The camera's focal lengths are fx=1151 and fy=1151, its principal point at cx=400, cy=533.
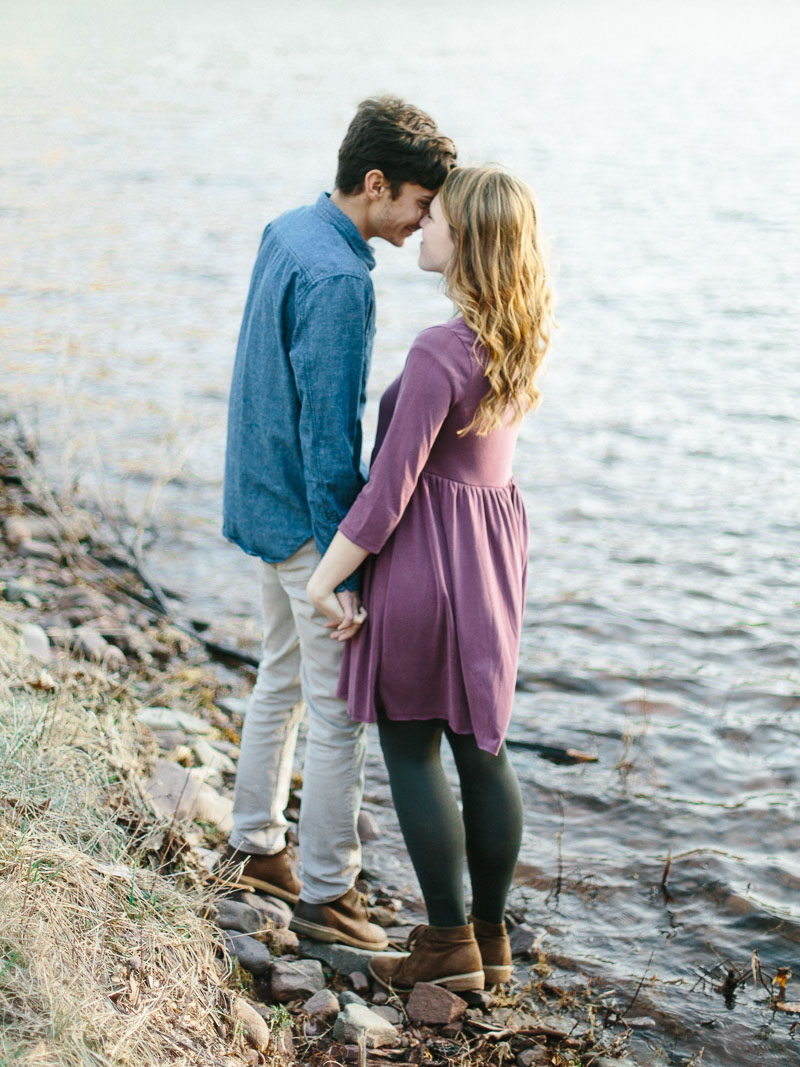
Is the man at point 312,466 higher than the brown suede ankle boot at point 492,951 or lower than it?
higher

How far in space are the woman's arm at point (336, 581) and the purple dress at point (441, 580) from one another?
0.03 metres

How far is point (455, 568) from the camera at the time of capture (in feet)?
8.94

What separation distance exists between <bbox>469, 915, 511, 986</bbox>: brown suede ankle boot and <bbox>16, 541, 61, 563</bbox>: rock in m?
3.32

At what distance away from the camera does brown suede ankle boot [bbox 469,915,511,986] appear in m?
3.03

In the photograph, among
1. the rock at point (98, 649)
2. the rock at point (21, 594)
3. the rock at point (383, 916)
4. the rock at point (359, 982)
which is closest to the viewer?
the rock at point (359, 982)

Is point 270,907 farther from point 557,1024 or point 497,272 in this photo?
point 497,272

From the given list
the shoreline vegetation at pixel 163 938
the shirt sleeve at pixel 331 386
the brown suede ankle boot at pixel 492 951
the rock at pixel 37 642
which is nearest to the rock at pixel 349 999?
the shoreline vegetation at pixel 163 938

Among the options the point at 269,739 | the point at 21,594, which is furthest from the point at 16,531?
the point at 269,739

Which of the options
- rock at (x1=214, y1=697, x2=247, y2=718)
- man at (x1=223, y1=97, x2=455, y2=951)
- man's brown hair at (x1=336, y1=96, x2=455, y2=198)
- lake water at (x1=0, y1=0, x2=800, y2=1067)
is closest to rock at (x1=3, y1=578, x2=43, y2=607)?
lake water at (x1=0, y1=0, x2=800, y2=1067)

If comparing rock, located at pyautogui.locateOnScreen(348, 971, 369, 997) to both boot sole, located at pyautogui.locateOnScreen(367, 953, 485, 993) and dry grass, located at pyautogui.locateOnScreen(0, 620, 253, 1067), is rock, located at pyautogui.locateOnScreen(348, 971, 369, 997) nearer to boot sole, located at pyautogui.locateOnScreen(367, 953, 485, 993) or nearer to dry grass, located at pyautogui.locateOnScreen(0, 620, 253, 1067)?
boot sole, located at pyautogui.locateOnScreen(367, 953, 485, 993)

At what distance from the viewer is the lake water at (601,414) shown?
370 cm

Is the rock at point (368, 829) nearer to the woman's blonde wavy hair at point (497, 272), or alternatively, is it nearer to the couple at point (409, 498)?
the couple at point (409, 498)

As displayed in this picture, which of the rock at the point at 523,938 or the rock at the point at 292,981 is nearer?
the rock at the point at 292,981

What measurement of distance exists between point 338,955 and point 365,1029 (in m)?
0.40
